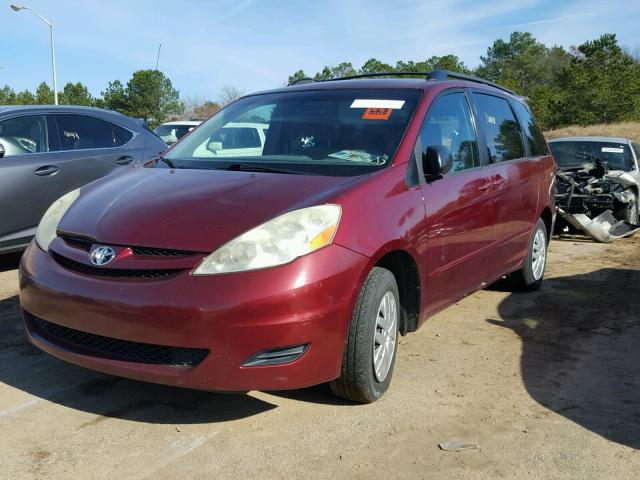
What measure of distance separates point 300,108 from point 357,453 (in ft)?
7.84

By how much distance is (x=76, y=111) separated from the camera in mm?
6859

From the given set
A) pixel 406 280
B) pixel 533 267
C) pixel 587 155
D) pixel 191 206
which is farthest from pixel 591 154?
pixel 191 206

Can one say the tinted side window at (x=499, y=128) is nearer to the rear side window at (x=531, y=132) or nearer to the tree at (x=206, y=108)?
the rear side window at (x=531, y=132)

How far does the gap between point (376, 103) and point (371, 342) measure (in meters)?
1.68

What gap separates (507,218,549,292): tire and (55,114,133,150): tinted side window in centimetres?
438

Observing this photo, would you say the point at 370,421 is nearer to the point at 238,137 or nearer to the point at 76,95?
the point at 238,137

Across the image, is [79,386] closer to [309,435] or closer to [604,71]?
[309,435]

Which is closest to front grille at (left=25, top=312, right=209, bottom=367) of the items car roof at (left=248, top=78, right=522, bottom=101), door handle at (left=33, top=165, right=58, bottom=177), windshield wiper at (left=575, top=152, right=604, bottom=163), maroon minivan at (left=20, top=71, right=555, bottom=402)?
maroon minivan at (left=20, top=71, right=555, bottom=402)

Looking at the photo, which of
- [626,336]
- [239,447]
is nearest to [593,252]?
[626,336]

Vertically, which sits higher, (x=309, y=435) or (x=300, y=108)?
(x=300, y=108)

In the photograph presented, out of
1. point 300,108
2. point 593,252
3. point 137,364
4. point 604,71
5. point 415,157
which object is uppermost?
point 604,71

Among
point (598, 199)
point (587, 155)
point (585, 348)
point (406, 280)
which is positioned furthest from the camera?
point (587, 155)

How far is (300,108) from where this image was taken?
441 cm

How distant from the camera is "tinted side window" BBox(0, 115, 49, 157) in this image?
6.11 m
